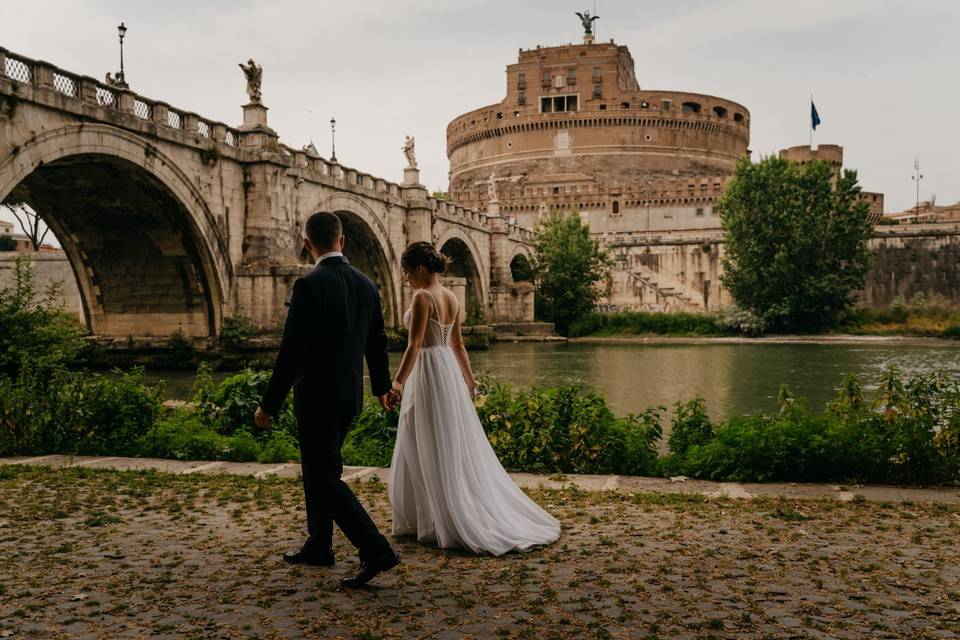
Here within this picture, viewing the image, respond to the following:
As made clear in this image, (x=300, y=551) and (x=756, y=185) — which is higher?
(x=756, y=185)

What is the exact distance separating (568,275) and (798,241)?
12.1 metres

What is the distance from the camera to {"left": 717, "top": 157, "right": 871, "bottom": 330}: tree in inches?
1636

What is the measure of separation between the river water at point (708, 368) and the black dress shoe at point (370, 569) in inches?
421

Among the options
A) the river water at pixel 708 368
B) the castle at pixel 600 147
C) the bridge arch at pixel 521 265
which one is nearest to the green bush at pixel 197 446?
the river water at pixel 708 368

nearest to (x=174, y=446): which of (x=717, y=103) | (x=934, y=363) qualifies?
(x=934, y=363)

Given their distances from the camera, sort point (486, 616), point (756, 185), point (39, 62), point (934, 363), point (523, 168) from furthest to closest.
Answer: point (523, 168)
point (756, 185)
point (934, 363)
point (39, 62)
point (486, 616)

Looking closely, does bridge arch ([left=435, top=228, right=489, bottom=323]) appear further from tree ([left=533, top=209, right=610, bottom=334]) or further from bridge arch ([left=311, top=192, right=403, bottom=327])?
bridge arch ([left=311, top=192, right=403, bottom=327])

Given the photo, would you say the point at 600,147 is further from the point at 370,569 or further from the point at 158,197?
the point at 370,569

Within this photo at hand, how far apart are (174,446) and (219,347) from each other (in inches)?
615

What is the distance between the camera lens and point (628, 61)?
266ft

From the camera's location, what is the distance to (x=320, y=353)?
408cm

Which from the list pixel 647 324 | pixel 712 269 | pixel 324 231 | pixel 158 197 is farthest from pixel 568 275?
pixel 324 231

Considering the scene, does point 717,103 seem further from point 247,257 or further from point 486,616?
point 486,616

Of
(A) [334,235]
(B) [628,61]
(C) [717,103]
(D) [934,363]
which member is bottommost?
(D) [934,363]
